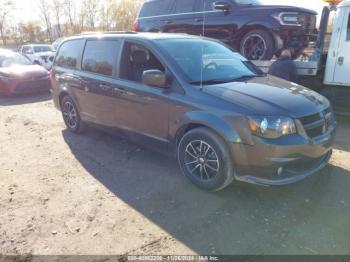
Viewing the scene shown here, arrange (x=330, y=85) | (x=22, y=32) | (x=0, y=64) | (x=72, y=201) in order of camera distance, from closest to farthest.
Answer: (x=72, y=201) < (x=330, y=85) < (x=0, y=64) < (x=22, y=32)

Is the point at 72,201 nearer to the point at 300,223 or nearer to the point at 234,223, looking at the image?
the point at 234,223

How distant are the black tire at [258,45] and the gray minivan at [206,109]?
247 cm

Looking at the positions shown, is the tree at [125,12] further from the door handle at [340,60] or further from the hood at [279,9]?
the door handle at [340,60]

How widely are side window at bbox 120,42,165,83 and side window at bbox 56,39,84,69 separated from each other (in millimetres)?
1393

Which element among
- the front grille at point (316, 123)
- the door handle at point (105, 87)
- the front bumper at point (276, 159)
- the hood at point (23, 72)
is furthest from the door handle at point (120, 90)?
the hood at point (23, 72)

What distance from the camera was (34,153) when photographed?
17.2 ft

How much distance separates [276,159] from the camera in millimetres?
3191

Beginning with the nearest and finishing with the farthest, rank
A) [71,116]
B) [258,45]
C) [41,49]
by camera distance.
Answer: [71,116] < [258,45] < [41,49]

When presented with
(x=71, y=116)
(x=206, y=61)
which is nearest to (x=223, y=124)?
(x=206, y=61)

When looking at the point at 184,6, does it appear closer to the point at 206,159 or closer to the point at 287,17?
the point at 287,17

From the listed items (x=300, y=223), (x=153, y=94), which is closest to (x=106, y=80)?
(x=153, y=94)

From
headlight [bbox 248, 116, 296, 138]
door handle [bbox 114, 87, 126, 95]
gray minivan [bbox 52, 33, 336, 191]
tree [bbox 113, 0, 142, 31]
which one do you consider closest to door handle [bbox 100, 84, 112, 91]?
gray minivan [bbox 52, 33, 336, 191]

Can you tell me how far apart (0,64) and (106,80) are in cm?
782

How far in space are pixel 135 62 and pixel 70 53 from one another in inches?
75.1
